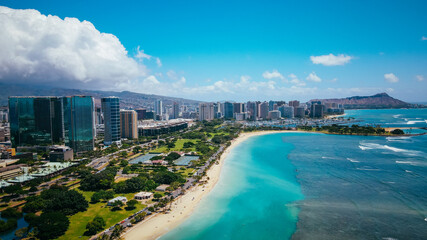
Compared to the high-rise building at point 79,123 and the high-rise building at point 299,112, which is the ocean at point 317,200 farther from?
the high-rise building at point 299,112

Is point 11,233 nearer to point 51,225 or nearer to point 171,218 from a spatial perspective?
point 51,225

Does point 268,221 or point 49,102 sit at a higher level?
point 49,102

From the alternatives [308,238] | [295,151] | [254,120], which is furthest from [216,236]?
[254,120]

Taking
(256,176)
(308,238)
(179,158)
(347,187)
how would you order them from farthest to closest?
(179,158), (256,176), (347,187), (308,238)

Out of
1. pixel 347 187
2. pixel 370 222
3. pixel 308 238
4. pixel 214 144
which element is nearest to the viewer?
pixel 308 238

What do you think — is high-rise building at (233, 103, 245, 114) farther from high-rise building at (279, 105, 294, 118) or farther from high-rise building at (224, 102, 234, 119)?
high-rise building at (279, 105, 294, 118)

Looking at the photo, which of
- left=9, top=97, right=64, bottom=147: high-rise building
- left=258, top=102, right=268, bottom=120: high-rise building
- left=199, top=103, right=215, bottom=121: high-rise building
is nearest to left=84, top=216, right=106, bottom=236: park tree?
left=9, top=97, right=64, bottom=147: high-rise building

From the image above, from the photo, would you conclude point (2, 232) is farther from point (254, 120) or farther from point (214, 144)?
point (254, 120)
